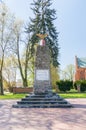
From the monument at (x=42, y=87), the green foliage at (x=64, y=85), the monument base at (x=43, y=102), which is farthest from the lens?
the green foliage at (x=64, y=85)

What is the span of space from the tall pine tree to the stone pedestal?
24.6 meters

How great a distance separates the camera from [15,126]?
33.0ft

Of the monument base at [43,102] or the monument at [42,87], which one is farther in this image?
the monument at [42,87]

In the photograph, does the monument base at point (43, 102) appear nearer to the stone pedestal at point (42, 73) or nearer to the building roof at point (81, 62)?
the stone pedestal at point (42, 73)

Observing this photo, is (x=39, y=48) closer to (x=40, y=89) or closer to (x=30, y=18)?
(x=40, y=89)

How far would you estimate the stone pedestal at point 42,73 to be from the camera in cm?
1919

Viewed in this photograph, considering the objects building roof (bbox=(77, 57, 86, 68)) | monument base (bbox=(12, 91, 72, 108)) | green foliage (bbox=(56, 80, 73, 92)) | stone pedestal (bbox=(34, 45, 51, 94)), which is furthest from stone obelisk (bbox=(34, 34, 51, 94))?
building roof (bbox=(77, 57, 86, 68))

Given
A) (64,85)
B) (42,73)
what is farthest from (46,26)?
(42,73)

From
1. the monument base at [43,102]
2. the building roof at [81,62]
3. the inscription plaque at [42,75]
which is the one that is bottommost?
the monument base at [43,102]

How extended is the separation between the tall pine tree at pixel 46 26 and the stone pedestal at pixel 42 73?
2457 centimetres

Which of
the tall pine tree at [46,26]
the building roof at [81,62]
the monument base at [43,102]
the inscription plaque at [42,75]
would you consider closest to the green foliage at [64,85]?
the tall pine tree at [46,26]

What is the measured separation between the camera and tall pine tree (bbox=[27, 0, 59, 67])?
4453 centimetres

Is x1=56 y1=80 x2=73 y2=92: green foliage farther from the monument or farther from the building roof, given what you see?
the building roof

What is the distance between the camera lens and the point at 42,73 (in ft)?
63.5
